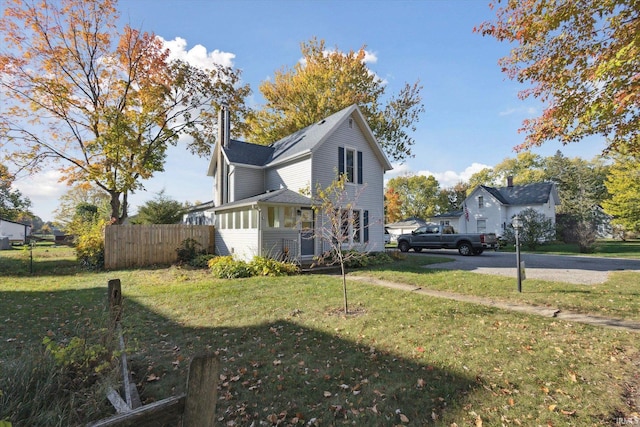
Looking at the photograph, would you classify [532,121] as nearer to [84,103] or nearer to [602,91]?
[602,91]

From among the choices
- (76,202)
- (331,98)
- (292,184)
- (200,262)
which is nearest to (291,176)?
(292,184)

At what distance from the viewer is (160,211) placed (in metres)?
21.8

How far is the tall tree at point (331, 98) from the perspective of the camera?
23.1 m

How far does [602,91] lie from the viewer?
18.9ft

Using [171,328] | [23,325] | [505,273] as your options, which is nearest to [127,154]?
[23,325]

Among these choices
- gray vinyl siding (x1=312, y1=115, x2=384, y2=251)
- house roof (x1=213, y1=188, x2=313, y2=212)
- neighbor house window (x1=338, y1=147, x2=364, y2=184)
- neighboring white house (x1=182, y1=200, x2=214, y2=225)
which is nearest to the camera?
house roof (x1=213, y1=188, x2=313, y2=212)

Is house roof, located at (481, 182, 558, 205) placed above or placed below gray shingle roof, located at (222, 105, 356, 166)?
below

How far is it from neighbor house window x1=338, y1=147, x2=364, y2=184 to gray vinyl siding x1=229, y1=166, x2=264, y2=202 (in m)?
5.02

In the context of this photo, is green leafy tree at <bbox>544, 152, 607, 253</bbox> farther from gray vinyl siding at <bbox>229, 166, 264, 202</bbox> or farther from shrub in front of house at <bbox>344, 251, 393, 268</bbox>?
gray vinyl siding at <bbox>229, 166, 264, 202</bbox>

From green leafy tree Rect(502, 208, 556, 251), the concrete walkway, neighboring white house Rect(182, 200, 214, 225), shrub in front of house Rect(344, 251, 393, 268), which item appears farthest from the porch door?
green leafy tree Rect(502, 208, 556, 251)

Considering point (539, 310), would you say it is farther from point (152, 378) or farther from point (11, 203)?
point (11, 203)

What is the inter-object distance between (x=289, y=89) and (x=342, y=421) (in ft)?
79.5

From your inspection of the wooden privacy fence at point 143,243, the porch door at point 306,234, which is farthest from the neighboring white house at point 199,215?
the porch door at point 306,234

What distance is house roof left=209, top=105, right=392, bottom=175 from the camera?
14.9 metres
